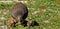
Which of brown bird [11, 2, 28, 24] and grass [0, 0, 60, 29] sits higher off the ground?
brown bird [11, 2, 28, 24]

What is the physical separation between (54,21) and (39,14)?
1028mm

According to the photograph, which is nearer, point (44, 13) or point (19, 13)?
point (19, 13)

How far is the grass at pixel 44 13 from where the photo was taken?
8.47m

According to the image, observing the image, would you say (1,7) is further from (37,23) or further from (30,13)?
(37,23)

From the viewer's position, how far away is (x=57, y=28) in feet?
26.8

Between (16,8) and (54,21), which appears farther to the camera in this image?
(54,21)

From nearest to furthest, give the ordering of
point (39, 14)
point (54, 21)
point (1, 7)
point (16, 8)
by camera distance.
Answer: point (16, 8)
point (54, 21)
point (39, 14)
point (1, 7)

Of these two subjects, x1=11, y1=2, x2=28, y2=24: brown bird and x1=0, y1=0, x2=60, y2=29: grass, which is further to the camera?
x1=0, y1=0, x2=60, y2=29: grass

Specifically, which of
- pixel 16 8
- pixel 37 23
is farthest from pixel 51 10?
pixel 16 8

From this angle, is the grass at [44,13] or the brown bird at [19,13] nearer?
the brown bird at [19,13]

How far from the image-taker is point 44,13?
9.76 metres

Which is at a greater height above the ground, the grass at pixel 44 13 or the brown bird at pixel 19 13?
the brown bird at pixel 19 13

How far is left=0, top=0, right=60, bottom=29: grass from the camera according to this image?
27.8 ft

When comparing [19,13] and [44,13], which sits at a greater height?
[19,13]
